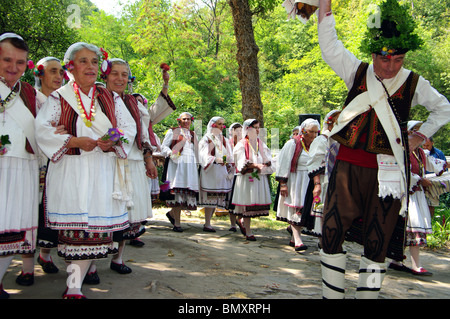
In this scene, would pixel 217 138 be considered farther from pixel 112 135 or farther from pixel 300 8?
pixel 300 8

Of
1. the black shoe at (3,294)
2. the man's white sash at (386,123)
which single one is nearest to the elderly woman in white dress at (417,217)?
the man's white sash at (386,123)

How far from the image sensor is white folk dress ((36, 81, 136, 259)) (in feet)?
11.0

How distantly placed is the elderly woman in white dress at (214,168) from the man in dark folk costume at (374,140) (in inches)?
211

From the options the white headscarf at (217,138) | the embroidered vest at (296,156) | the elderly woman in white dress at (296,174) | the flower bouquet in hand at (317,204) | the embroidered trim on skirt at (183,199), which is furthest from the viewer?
the white headscarf at (217,138)

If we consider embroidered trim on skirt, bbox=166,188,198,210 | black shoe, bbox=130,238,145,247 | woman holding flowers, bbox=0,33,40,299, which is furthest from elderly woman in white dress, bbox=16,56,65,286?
embroidered trim on skirt, bbox=166,188,198,210

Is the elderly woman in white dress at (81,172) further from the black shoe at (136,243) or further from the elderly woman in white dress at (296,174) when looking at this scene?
the elderly woman in white dress at (296,174)

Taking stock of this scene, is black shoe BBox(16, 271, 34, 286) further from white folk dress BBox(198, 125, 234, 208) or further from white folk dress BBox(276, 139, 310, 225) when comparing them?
white folk dress BBox(198, 125, 234, 208)

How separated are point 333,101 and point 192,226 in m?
23.3

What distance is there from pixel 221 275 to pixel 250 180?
10.1ft

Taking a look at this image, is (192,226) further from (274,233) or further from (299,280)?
(299,280)

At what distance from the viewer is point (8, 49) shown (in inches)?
139

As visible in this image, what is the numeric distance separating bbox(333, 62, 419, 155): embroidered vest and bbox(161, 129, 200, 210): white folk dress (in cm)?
544

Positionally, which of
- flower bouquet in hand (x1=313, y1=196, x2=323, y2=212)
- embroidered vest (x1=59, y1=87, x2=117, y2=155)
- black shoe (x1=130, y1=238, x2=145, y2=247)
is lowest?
black shoe (x1=130, y1=238, x2=145, y2=247)

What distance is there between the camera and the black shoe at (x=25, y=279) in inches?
155
